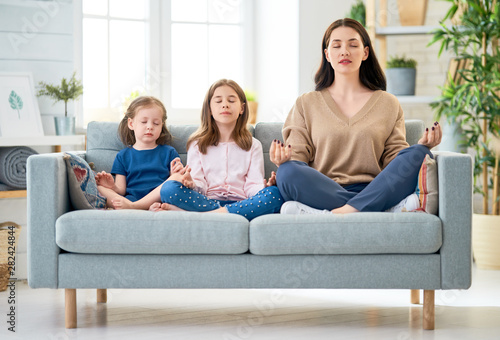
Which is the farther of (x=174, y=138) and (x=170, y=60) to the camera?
(x=170, y=60)

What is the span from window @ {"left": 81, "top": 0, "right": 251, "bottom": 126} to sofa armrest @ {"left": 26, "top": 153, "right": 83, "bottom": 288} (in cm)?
201

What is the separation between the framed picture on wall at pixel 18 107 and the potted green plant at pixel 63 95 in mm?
75

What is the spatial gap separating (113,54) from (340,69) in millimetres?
2142

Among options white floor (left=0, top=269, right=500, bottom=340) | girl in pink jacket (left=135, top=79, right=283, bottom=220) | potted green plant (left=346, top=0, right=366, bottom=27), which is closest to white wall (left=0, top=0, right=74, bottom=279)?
white floor (left=0, top=269, right=500, bottom=340)

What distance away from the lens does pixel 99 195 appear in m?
2.70

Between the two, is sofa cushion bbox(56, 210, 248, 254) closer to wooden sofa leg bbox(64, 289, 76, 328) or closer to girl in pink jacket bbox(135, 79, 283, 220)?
wooden sofa leg bbox(64, 289, 76, 328)

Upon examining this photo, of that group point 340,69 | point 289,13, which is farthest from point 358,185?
point 289,13

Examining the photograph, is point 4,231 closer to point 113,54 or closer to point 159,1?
point 113,54

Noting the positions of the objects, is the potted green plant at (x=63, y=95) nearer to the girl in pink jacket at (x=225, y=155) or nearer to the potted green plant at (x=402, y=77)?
the girl in pink jacket at (x=225, y=155)

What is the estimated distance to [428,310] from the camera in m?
2.43

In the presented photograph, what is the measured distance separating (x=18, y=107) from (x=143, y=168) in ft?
3.32

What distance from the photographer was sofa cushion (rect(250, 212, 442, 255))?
2.35 metres

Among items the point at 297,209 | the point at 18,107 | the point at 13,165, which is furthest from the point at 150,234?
the point at 18,107

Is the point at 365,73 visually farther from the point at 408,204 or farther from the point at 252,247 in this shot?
the point at 252,247
